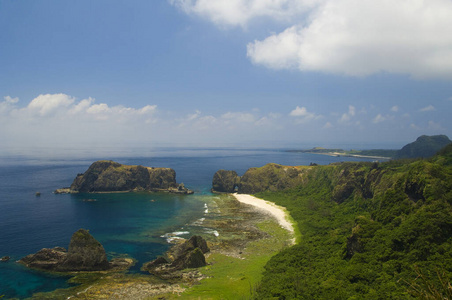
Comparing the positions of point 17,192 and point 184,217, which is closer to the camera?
point 184,217

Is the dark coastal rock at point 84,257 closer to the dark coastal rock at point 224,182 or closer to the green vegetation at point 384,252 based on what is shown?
the green vegetation at point 384,252

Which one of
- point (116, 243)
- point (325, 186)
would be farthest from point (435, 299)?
point (325, 186)

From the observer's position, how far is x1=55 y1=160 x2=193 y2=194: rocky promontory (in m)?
137

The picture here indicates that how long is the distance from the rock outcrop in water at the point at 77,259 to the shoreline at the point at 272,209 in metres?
45.8

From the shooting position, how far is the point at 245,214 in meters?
99.0

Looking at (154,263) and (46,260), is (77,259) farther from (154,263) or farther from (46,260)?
(154,263)

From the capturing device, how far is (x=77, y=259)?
5403 centimetres

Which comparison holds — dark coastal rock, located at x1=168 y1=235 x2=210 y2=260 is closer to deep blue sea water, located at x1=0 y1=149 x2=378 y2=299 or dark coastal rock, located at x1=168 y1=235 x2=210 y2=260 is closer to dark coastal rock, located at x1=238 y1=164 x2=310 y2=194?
deep blue sea water, located at x1=0 y1=149 x2=378 y2=299

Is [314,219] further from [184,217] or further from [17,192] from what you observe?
[17,192]

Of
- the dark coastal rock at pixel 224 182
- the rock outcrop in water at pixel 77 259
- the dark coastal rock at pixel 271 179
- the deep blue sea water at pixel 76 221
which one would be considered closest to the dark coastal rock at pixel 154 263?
the deep blue sea water at pixel 76 221

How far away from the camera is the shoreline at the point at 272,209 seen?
279 ft

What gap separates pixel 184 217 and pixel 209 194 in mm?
43514

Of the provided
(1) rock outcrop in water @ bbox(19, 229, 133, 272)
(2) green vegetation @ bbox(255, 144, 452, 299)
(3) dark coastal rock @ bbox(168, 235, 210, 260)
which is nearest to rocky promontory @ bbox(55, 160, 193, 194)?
(3) dark coastal rock @ bbox(168, 235, 210, 260)

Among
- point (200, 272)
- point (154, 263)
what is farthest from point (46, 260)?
point (200, 272)
